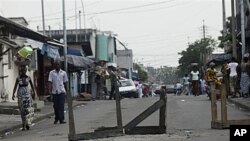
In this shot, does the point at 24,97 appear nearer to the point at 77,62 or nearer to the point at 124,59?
the point at 77,62

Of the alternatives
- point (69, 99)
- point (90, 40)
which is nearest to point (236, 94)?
point (69, 99)

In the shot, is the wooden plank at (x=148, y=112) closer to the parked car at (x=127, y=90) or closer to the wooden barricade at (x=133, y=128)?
the wooden barricade at (x=133, y=128)

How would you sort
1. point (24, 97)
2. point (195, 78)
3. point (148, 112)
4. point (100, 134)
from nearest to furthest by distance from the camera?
point (100, 134), point (148, 112), point (24, 97), point (195, 78)

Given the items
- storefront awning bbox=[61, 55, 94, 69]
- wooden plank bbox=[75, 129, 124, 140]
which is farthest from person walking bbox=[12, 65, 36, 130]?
storefront awning bbox=[61, 55, 94, 69]

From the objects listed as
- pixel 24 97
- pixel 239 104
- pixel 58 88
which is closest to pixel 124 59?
pixel 239 104

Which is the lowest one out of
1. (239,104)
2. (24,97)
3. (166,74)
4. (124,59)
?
(239,104)

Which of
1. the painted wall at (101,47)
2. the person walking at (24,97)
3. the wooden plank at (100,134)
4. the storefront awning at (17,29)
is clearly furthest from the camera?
the painted wall at (101,47)

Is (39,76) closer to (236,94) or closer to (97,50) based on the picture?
(236,94)

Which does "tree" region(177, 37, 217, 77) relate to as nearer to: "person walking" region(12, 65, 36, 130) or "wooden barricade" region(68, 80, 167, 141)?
"person walking" region(12, 65, 36, 130)

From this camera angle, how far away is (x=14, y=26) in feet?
50.6

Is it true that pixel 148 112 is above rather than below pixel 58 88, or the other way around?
below

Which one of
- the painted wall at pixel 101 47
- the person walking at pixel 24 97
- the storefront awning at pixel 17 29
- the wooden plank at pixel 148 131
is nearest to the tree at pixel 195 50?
the painted wall at pixel 101 47

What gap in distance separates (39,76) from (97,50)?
2503 cm

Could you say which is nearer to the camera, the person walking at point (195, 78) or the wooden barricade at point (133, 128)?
the wooden barricade at point (133, 128)
